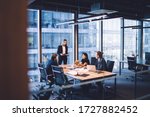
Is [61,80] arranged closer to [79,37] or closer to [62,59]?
[62,59]

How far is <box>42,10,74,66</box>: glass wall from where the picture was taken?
823 centimetres

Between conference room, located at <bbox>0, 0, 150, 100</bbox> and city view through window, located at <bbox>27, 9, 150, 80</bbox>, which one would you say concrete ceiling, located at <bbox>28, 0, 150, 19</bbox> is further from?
city view through window, located at <bbox>27, 9, 150, 80</bbox>

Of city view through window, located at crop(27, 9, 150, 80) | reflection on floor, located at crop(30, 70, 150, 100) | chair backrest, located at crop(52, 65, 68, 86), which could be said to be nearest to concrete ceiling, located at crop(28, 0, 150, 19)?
city view through window, located at crop(27, 9, 150, 80)

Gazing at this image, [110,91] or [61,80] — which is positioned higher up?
[61,80]

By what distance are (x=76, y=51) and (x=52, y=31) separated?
57.6 inches

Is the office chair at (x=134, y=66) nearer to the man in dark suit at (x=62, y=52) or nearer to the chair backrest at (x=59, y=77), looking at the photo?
the man in dark suit at (x=62, y=52)

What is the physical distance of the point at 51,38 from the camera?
8.55m

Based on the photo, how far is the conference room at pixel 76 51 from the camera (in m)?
0.75

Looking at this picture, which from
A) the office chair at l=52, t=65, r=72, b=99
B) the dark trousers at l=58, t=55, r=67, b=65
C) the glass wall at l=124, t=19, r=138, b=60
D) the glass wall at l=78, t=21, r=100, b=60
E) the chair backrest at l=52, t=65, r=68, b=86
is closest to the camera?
the office chair at l=52, t=65, r=72, b=99

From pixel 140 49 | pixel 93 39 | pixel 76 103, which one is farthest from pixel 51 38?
pixel 76 103

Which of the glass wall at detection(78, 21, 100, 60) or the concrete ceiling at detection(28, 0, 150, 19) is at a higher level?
the concrete ceiling at detection(28, 0, 150, 19)

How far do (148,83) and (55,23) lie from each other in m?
4.30

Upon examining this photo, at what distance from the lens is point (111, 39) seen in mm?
10414

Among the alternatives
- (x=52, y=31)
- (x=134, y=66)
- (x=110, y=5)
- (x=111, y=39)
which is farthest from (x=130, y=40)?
(x=52, y=31)
